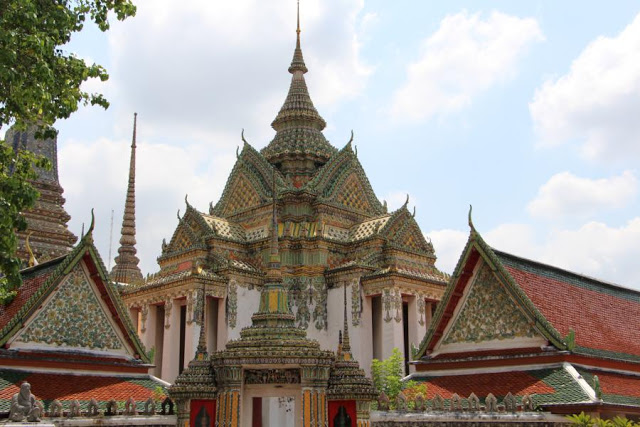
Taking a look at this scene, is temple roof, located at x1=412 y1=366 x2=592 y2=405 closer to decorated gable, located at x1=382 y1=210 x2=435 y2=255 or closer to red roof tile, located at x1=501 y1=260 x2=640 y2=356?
red roof tile, located at x1=501 y1=260 x2=640 y2=356

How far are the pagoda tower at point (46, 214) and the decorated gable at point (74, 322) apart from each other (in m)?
17.6

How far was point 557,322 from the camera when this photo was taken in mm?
15414

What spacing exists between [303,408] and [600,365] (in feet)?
21.7

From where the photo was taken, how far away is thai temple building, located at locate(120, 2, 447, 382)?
1006 inches

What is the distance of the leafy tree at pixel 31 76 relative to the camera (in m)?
10.1

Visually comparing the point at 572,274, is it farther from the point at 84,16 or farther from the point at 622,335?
the point at 84,16

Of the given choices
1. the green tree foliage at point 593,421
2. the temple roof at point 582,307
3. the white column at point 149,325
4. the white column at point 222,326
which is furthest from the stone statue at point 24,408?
the white column at point 149,325

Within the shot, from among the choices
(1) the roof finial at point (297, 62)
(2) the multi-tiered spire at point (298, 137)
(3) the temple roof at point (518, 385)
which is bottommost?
(3) the temple roof at point (518, 385)

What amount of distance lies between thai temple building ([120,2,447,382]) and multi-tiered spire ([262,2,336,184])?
0.07 m

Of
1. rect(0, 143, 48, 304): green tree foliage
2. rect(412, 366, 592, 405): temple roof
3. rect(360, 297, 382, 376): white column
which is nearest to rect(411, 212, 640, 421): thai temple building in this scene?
rect(412, 366, 592, 405): temple roof

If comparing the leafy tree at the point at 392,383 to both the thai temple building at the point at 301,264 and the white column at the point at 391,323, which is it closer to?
the white column at the point at 391,323

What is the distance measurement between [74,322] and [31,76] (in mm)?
6717

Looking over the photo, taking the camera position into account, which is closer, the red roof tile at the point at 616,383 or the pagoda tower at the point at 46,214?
the red roof tile at the point at 616,383

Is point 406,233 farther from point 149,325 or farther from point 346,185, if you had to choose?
point 149,325
